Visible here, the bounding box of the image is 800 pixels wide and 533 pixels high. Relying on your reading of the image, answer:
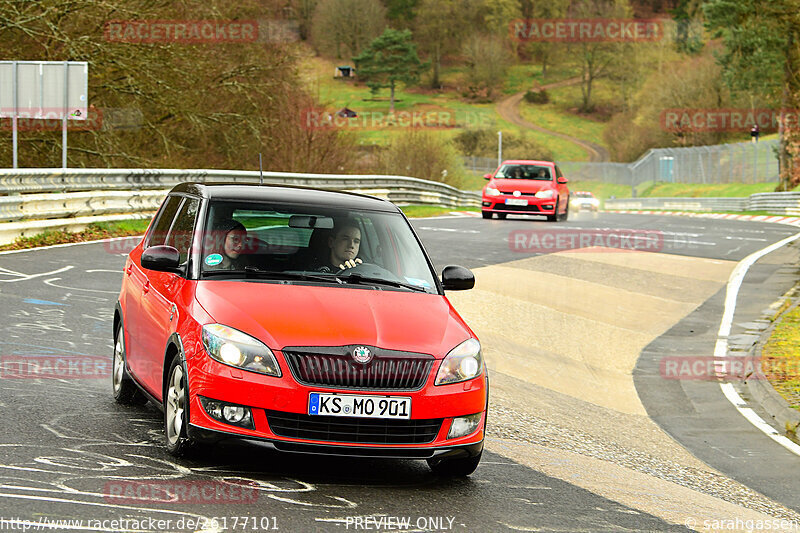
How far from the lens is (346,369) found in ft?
18.8

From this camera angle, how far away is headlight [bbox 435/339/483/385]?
6.00m

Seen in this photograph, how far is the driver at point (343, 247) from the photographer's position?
6.97 metres

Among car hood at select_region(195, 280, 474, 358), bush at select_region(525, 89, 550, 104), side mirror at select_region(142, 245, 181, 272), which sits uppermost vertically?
bush at select_region(525, 89, 550, 104)

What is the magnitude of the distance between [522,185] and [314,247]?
2385 centimetres

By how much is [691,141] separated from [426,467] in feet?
301

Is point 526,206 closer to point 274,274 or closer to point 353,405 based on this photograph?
point 274,274

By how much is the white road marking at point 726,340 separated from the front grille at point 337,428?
5529 mm

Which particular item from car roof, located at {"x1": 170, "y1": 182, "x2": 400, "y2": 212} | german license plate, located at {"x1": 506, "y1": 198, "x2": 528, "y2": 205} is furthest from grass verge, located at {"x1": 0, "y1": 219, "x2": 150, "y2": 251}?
german license plate, located at {"x1": 506, "y1": 198, "x2": 528, "y2": 205}

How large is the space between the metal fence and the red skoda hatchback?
3866 cm

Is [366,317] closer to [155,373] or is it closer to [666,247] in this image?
[155,373]

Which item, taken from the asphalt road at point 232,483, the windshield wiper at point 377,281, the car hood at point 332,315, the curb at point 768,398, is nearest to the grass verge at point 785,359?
the curb at point 768,398

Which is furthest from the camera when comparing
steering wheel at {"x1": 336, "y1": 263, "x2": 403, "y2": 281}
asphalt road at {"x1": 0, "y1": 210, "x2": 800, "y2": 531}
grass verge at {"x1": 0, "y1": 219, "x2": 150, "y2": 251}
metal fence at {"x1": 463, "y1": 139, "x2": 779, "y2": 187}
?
metal fence at {"x1": 463, "y1": 139, "x2": 779, "y2": 187}

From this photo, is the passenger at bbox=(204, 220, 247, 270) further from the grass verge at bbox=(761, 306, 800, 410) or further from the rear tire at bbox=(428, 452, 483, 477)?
the grass verge at bbox=(761, 306, 800, 410)

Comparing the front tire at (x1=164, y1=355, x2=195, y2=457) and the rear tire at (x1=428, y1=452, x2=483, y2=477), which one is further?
the rear tire at (x1=428, y1=452, x2=483, y2=477)
